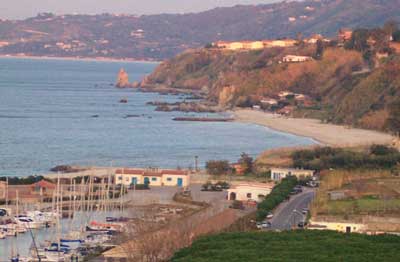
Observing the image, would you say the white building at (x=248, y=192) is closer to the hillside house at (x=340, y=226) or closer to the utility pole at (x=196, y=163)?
the utility pole at (x=196, y=163)

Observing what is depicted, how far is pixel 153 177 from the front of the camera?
3619cm

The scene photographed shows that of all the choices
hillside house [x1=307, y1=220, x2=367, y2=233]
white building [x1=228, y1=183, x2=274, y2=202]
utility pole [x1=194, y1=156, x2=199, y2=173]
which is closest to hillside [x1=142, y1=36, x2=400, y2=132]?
utility pole [x1=194, y1=156, x2=199, y2=173]

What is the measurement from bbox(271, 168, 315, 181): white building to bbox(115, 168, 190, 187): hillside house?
2815mm

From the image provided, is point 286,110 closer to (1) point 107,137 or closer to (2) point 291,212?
(1) point 107,137

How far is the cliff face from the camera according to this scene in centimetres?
6325

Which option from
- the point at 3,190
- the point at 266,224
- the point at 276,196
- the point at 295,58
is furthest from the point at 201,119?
the point at 266,224

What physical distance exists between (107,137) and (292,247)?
34747mm

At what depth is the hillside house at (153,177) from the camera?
35812 millimetres

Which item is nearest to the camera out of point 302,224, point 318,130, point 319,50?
point 302,224

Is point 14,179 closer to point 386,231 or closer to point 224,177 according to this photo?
point 224,177

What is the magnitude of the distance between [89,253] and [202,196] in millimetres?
9036

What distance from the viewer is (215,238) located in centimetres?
2059

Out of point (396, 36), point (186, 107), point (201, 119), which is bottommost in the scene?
point (201, 119)

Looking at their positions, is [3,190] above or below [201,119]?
below
